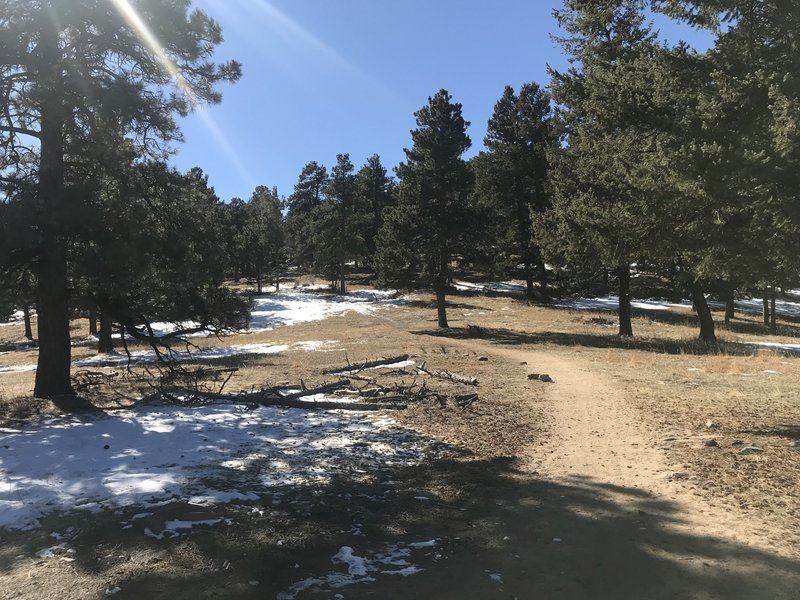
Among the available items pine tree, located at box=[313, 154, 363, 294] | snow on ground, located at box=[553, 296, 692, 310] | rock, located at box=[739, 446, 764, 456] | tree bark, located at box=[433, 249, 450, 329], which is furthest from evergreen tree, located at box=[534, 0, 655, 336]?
pine tree, located at box=[313, 154, 363, 294]

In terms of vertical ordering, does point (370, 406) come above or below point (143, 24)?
below

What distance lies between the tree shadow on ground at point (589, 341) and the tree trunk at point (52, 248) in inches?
755

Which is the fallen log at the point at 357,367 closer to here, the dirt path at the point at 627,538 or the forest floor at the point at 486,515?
the forest floor at the point at 486,515

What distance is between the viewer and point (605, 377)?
1461 centimetres

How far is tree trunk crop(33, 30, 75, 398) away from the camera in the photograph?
904 cm

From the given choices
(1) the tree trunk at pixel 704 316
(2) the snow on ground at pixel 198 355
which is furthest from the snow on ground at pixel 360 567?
(1) the tree trunk at pixel 704 316

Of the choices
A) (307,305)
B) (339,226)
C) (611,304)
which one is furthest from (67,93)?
(339,226)

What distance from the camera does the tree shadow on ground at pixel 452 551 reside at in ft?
13.0

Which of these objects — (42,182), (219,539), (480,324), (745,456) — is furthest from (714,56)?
(480,324)

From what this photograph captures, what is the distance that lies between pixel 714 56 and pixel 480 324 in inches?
1021

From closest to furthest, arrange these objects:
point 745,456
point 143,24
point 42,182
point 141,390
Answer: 1. point 745,456
2. point 42,182
3. point 143,24
4. point 141,390

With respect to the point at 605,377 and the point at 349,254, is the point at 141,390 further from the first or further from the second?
the point at 349,254

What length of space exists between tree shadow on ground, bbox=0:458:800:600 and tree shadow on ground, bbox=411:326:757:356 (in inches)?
671

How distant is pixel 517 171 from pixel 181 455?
125 feet
